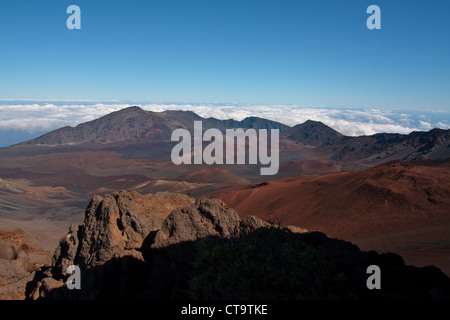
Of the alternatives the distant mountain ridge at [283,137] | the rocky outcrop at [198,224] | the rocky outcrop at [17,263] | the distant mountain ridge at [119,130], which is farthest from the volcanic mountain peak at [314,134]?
the rocky outcrop at [198,224]

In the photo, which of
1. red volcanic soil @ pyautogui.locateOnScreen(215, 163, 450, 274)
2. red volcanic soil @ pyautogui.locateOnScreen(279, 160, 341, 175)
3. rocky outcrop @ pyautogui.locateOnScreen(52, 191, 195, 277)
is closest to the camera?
rocky outcrop @ pyautogui.locateOnScreen(52, 191, 195, 277)

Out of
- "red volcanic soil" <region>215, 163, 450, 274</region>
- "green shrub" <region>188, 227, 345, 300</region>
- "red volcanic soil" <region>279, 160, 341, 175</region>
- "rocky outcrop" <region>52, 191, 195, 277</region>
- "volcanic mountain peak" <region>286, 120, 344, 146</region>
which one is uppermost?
"volcanic mountain peak" <region>286, 120, 344, 146</region>

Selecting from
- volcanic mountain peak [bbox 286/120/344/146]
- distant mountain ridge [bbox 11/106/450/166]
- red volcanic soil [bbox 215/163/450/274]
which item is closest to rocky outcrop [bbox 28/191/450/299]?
red volcanic soil [bbox 215/163/450/274]

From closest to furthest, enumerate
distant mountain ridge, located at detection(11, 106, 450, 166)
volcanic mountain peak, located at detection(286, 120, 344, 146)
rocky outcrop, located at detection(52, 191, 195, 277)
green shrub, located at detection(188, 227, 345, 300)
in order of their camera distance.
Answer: green shrub, located at detection(188, 227, 345, 300) → rocky outcrop, located at detection(52, 191, 195, 277) → distant mountain ridge, located at detection(11, 106, 450, 166) → volcanic mountain peak, located at detection(286, 120, 344, 146)

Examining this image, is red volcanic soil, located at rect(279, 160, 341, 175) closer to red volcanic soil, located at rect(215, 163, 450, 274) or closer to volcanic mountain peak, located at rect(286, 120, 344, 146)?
red volcanic soil, located at rect(215, 163, 450, 274)

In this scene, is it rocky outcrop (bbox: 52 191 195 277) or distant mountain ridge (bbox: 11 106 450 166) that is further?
distant mountain ridge (bbox: 11 106 450 166)

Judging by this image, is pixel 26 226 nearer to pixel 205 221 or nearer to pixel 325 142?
pixel 205 221

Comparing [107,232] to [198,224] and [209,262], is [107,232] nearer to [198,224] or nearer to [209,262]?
[198,224]
